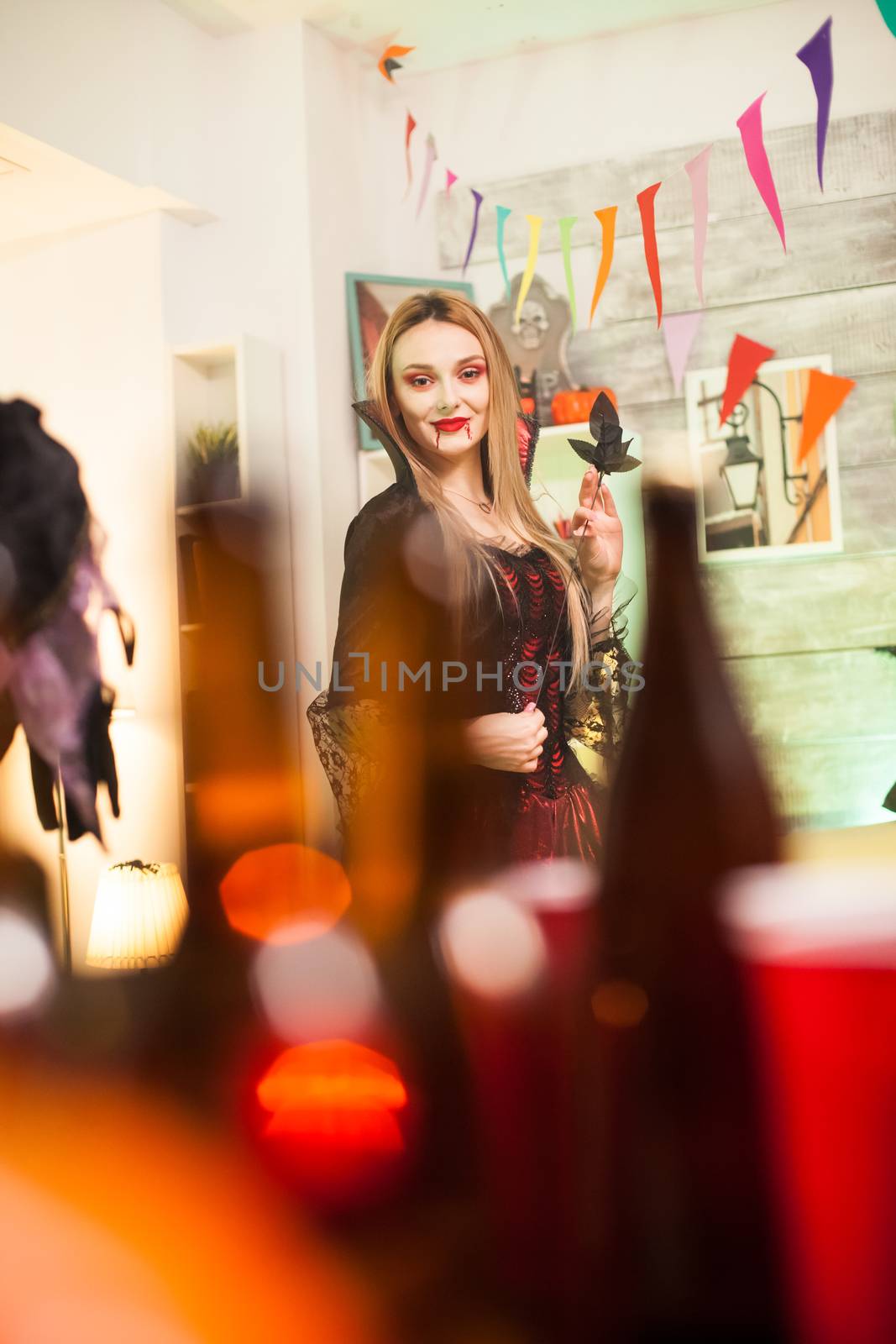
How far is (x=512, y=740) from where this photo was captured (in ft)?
4.52

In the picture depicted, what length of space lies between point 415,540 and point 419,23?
821 mm

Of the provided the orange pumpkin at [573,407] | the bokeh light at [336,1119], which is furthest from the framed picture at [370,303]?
the bokeh light at [336,1119]

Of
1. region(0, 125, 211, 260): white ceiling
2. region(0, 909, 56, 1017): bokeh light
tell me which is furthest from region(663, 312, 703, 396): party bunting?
region(0, 909, 56, 1017): bokeh light

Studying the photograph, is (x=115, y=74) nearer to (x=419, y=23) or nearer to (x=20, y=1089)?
(x=419, y=23)

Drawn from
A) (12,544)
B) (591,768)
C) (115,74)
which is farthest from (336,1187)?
(115,74)

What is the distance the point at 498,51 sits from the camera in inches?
61.0

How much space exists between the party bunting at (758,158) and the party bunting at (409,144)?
20.4 inches

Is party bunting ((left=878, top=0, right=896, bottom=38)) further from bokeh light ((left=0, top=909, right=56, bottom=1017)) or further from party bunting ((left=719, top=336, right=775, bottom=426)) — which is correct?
bokeh light ((left=0, top=909, right=56, bottom=1017))

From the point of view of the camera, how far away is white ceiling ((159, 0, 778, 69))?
4.80 ft

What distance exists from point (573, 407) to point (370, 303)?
39 cm

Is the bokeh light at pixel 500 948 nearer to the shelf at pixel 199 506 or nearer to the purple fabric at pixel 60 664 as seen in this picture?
the purple fabric at pixel 60 664

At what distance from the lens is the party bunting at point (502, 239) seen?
59.9 inches

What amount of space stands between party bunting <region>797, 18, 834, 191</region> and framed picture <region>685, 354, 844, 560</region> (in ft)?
0.98

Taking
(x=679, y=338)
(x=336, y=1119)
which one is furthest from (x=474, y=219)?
(x=336, y=1119)
